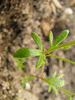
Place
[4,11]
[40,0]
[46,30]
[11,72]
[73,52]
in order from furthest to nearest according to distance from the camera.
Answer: [73,52]
[46,30]
[40,0]
[11,72]
[4,11]

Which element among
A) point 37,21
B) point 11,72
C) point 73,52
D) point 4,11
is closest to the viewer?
point 4,11

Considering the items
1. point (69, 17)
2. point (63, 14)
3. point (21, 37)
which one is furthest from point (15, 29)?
point (69, 17)

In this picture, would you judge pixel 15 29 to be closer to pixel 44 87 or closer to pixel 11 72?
pixel 11 72

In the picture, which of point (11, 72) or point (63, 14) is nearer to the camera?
point (11, 72)

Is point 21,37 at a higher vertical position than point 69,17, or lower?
lower

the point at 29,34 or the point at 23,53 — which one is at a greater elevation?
Answer: the point at 29,34

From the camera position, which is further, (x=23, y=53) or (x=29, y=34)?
(x=29, y=34)

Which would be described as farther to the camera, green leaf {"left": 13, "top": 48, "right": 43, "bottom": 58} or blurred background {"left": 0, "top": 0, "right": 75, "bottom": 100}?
blurred background {"left": 0, "top": 0, "right": 75, "bottom": 100}

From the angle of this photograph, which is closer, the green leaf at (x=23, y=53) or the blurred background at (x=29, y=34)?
the green leaf at (x=23, y=53)
